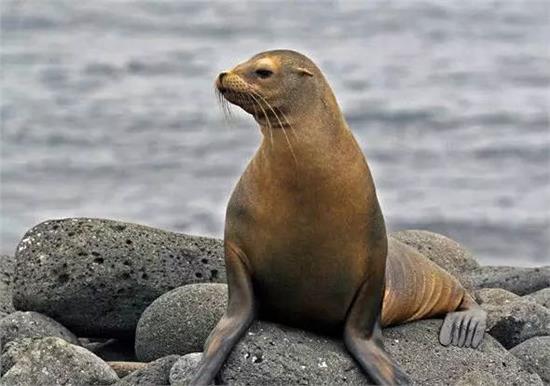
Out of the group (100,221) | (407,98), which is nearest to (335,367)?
(100,221)

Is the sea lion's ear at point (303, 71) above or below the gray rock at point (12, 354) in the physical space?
above

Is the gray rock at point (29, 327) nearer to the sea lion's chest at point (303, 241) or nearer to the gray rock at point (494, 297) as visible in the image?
the sea lion's chest at point (303, 241)

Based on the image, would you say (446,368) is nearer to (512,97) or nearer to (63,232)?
(63,232)

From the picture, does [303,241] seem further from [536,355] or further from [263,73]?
[536,355]

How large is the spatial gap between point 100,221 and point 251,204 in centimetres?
200

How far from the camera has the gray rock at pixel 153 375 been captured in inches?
269

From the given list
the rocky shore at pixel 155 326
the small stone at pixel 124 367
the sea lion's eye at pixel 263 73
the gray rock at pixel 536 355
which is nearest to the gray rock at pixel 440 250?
the rocky shore at pixel 155 326

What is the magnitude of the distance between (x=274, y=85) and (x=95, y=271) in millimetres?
2209

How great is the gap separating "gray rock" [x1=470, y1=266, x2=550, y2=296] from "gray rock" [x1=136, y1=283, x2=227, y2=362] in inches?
91.9

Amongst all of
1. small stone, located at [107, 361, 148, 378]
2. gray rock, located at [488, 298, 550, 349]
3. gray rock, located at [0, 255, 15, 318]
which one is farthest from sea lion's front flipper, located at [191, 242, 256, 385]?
gray rock, located at [0, 255, 15, 318]

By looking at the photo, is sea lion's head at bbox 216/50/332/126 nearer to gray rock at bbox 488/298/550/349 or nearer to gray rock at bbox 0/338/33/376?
gray rock at bbox 0/338/33/376

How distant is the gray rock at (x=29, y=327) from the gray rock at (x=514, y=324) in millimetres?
2181

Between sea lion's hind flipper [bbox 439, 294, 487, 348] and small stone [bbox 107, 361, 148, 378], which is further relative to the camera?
small stone [bbox 107, 361, 148, 378]

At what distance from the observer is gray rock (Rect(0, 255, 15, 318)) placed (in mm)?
8914
